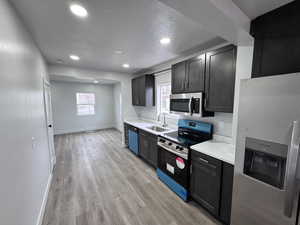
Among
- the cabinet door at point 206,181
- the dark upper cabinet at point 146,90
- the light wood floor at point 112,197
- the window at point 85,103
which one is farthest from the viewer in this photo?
the window at point 85,103

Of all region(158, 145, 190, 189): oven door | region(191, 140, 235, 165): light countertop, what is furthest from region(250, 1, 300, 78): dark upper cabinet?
region(158, 145, 190, 189): oven door

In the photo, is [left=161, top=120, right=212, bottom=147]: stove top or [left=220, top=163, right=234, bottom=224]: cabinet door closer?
[left=220, top=163, right=234, bottom=224]: cabinet door

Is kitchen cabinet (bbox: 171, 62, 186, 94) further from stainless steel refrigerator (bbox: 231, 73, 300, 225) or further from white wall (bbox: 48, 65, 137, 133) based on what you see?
white wall (bbox: 48, 65, 137, 133)

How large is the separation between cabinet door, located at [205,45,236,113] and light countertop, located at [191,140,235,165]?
22.4 inches

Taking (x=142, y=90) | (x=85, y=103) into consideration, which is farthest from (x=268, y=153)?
(x=85, y=103)

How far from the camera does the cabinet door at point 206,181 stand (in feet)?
5.49

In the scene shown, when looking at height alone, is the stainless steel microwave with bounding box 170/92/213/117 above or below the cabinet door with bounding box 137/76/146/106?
below

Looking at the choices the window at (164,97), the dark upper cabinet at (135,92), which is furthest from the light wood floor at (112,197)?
the dark upper cabinet at (135,92)

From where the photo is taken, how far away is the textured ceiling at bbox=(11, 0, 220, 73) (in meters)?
1.36

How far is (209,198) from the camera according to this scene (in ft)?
5.82

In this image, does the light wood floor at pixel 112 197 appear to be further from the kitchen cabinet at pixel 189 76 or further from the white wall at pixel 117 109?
the white wall at pixel 117 109

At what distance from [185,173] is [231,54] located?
1.94 metres

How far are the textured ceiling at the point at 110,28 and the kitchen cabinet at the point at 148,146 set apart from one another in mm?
1933

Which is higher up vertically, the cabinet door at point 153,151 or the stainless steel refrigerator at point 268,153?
the stainless steel refrigerator at point 268,153
